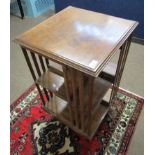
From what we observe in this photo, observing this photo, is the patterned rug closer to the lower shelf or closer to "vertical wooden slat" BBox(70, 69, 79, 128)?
the lower shelf

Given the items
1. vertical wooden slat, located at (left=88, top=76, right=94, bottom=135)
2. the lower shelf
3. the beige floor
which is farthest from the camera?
the beige floor

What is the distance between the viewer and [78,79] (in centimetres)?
→ 77

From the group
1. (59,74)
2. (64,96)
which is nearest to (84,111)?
(64,96)

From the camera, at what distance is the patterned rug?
1.21m

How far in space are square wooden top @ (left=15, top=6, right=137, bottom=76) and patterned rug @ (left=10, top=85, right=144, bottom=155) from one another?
2.53 feet

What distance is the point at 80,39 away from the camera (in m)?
0.83

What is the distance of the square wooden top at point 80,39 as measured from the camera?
2.38 feet

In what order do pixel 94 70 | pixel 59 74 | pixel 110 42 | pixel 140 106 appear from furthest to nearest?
pixel 140 106
pixel 59 74
pixel 110 42
pixel 94 70

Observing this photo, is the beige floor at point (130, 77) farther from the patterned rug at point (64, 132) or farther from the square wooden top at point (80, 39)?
the square wooden top at point (80, 39)

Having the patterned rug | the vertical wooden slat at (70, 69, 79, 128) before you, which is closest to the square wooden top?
the vertical wooden slat at (70, 69, 79, 128)

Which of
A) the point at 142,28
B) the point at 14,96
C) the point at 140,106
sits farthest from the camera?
the point at 142,28

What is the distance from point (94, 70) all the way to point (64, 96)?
40cm
